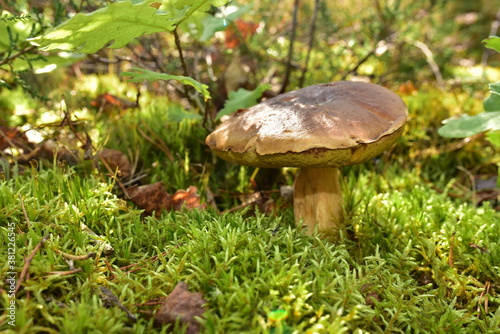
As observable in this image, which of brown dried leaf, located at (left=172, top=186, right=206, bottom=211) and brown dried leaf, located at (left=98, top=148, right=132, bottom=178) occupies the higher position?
brown dried leaf, located at (left=98, top=148, right=132, bottom=178)

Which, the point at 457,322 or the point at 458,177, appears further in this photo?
the point at 458,177

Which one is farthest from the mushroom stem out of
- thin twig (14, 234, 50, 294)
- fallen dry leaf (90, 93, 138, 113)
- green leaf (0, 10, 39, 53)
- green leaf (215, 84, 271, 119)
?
green leaf (0, 10, 39, 53)

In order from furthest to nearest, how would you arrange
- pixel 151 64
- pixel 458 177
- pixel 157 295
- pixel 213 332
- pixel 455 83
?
1. pixel 455 83
2. pixel 151 64
3. pixel 458 177
4. pixel 157 295
5. pixel 213 332

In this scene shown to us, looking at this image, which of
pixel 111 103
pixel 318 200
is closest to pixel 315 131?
pixel 318 200

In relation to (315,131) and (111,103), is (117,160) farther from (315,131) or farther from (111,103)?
(315,131)

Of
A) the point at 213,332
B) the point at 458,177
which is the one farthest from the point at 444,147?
the point at 213,332

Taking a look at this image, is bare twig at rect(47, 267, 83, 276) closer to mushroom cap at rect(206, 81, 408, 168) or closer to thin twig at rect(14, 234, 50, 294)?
thin twig at rect(14, 234, 50, 294)

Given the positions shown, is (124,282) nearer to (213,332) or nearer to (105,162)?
(213,332)
